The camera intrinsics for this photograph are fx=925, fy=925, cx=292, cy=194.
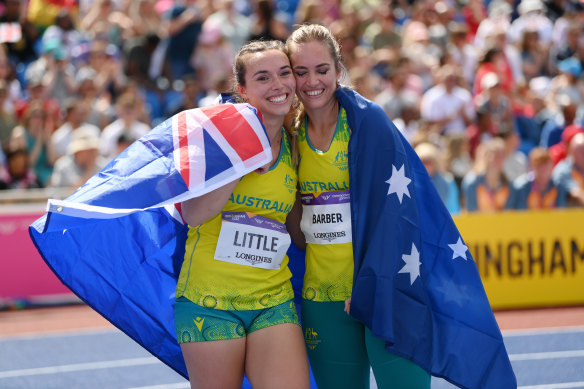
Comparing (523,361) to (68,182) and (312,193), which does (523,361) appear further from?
(68,182)

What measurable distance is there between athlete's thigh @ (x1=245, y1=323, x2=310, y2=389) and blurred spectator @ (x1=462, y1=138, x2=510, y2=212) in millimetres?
6452

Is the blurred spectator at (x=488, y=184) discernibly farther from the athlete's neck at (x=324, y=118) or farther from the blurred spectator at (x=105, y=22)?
the athlete's neck at (x=324, y=118)

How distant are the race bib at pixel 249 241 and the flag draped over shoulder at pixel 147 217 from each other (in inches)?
9.4

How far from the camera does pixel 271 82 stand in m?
4.40

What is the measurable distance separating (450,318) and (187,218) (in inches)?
54.8

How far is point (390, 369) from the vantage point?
4441 mm

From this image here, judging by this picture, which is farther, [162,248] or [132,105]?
[132,105]

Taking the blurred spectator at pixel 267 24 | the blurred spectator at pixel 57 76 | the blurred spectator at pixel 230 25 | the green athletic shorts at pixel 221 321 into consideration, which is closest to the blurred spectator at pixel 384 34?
the blurred spectator at pixel 267 24

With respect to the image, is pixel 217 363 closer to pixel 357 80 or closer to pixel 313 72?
pixel 313 72

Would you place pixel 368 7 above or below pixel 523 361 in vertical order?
above

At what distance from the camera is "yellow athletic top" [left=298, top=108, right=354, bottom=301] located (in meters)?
4.49

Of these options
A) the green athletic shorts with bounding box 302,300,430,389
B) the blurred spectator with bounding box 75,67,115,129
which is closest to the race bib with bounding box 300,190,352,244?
the green athletic shorts with bounding box 302,300,430,389

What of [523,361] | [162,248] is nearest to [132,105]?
[523,361]

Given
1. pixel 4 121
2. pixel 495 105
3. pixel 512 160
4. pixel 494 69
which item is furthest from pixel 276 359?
pixel 494 69
